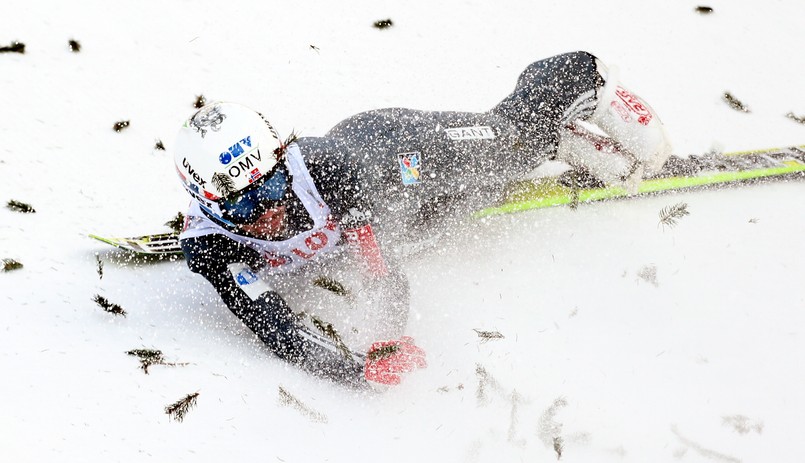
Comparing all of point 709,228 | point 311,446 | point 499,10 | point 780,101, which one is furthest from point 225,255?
point 780,101

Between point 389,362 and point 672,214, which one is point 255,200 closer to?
point 389,362

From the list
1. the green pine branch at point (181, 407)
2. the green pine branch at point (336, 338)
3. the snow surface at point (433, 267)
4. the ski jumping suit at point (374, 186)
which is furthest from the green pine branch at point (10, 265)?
the green pine branch at point (336, 338)

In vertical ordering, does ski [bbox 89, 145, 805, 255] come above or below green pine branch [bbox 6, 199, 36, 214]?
below

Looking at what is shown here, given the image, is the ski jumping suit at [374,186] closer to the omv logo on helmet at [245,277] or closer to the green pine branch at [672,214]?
the omv logo on helmet at [245,277]

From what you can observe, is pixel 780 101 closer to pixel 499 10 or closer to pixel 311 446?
pixel 499 10

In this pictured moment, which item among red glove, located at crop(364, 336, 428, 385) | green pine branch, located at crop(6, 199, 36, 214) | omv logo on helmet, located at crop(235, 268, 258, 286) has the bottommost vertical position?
red glove, located at crop(364, 336, 428, 385)

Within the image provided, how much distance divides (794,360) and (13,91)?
5414 mm

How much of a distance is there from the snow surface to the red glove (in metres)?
0.17

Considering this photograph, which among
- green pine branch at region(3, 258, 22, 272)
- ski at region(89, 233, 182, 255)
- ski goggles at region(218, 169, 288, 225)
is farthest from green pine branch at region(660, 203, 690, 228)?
green pine branch at region(3, 258, 22, 272)

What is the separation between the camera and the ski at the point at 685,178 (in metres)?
5.00

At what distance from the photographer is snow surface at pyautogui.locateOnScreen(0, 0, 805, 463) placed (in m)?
3.64

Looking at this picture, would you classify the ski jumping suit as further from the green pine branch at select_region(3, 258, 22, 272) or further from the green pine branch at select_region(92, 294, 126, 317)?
the green pine branch at select_region(3, 258, 22, 272)

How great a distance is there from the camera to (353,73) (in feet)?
19.9

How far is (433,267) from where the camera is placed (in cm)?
471
